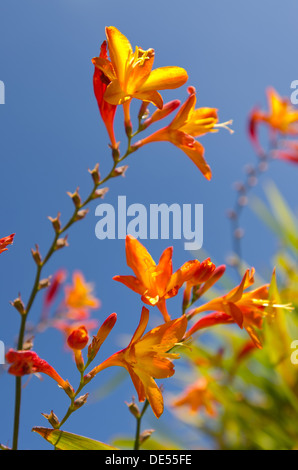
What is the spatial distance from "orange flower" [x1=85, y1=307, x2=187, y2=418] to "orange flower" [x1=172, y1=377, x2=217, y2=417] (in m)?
1.60

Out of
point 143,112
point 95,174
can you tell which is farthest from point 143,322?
point 143,112

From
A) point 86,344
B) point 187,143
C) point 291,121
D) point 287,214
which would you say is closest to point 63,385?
point 86,344

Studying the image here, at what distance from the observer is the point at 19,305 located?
565mm

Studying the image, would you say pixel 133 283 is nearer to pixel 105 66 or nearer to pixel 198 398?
pixel 105 66

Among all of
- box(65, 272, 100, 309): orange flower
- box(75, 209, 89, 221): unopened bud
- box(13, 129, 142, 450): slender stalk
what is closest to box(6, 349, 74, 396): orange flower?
box(13, 129, 142, 450): slender stalk

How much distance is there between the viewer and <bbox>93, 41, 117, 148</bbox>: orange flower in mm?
629

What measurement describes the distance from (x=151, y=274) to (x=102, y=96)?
32cm

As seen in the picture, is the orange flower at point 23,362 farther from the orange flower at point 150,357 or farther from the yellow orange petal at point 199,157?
the yellow orange petal at point 199,157

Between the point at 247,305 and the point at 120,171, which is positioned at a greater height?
the point at 120,171

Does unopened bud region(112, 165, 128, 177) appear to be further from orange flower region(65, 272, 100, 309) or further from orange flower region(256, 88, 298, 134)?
orange flower region(256, 88, 298, 134)

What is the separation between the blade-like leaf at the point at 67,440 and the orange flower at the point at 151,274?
18 cm

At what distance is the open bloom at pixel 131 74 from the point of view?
1.99 ft

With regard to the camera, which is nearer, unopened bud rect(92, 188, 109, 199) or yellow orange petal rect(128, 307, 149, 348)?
yellow orange petal rect(128, 307, 149, 348)
